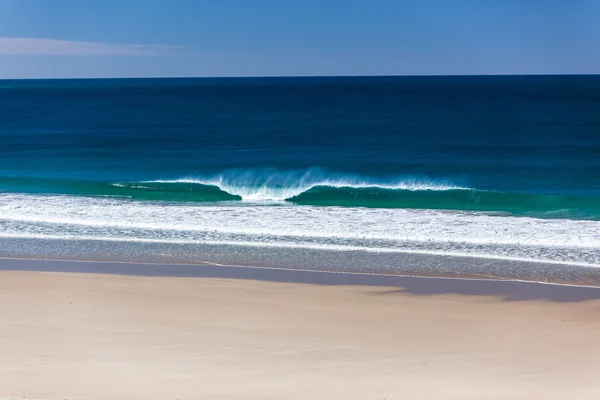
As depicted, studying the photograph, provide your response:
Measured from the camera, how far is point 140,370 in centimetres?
747

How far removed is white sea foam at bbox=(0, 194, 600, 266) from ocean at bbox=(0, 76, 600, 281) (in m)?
0.05

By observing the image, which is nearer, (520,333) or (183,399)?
(183,399)

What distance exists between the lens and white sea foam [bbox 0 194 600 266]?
1377 centimetres

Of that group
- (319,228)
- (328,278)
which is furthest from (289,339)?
(319,228)

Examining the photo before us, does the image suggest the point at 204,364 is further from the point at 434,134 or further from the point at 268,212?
the point at 434,134

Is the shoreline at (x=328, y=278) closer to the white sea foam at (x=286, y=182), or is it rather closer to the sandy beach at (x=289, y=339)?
the sandy beach at (x=289, y=339)

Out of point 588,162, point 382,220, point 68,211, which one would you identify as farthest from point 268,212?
point 588,162

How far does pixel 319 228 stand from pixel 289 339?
6.97 meters

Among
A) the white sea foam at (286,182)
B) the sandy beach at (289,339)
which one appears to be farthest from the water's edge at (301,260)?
the white sea foam at (286,182)

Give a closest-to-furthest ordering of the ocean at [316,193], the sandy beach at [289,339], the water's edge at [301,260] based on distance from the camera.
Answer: the sandy beach at [289,339] < the water's edge at [301,260] < the ocean at [316,193]

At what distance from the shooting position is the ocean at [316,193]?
13352 millimetres

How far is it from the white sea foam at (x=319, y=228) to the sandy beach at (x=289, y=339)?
2601mm

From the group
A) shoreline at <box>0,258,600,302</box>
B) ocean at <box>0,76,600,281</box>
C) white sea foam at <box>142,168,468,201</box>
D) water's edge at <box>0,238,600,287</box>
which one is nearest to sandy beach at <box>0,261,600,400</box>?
shoreline at <box>0,258,600,302</box>

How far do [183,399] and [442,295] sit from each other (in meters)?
4.95
